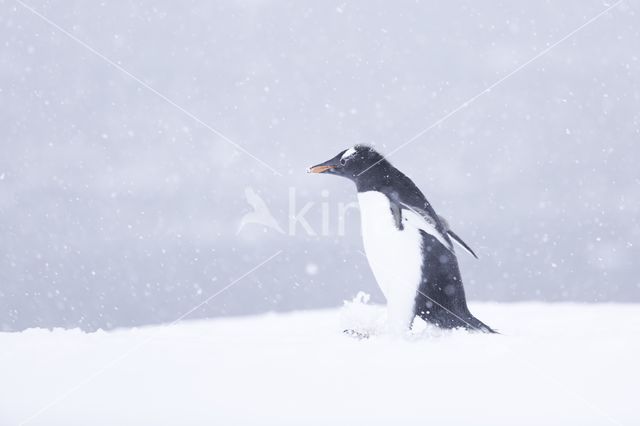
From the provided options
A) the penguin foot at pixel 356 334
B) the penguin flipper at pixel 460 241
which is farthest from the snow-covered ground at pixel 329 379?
the penguin flipper at pixel 460 241

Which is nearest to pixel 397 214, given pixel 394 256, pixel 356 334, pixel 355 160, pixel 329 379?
pixel 394 256

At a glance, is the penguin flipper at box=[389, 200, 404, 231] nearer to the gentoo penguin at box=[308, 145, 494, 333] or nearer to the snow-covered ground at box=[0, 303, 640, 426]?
the gentoo penguin at box=[308, 145, 494, 333]

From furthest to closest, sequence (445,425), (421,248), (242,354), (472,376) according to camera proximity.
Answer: (421,248) → (242,354) → (472,376) → (445,425)

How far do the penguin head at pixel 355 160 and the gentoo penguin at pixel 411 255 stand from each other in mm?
62

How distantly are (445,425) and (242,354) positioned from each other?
862 mm

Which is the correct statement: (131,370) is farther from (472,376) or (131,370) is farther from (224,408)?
(472,376)

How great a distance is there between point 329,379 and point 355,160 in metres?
1.09

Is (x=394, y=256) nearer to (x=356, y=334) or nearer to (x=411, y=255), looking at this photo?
(x=411, y=255)

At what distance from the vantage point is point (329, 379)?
2.49m

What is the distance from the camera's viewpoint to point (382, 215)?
10.1ft

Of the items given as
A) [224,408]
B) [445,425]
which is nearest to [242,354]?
[224,408]

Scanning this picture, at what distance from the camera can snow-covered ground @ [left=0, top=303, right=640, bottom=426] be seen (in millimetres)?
2338

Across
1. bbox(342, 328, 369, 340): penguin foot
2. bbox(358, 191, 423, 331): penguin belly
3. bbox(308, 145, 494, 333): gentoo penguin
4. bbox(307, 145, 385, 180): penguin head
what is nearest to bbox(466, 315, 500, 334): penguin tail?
bbox(308, 145, 494, 333): gentoo penguin

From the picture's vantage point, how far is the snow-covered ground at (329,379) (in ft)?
7.67
